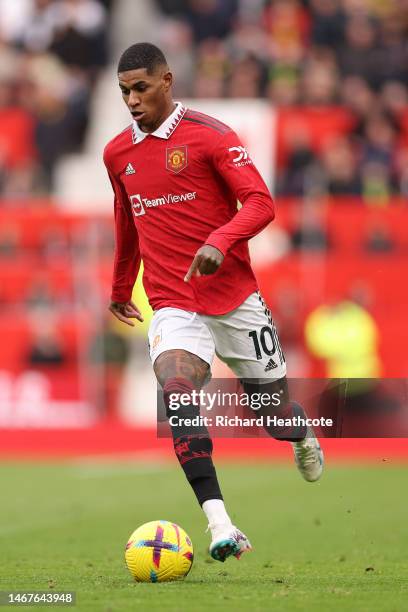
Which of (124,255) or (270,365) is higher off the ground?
(124,255)

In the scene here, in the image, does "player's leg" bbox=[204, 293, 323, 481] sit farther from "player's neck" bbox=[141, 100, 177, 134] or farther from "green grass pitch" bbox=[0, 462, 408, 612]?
"player's neck" bbox=[141, 100, 177, 134]

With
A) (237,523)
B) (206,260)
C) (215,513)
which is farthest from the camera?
(237,523)

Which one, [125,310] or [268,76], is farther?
[268,76]

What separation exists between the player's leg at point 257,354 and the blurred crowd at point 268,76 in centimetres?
1352

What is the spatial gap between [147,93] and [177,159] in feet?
1.30

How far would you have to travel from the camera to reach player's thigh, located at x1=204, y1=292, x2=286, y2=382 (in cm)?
752

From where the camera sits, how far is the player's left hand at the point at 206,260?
680 cm

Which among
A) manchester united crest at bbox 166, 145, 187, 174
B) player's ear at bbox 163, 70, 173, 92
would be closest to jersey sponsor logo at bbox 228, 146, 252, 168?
manchester united crest at bbox 166, 145, 187, 174

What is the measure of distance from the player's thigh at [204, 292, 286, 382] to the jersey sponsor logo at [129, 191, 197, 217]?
26.2 inches

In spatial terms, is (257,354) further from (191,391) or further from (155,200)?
(155,200)

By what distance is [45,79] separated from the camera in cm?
2475

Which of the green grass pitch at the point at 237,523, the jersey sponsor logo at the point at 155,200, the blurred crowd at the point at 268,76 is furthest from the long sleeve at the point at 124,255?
the blurred crowd at the point at 268,76

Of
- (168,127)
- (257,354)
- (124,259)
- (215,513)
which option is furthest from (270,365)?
(168,127)

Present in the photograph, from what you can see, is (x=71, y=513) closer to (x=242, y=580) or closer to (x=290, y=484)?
(x=290, y=484)
